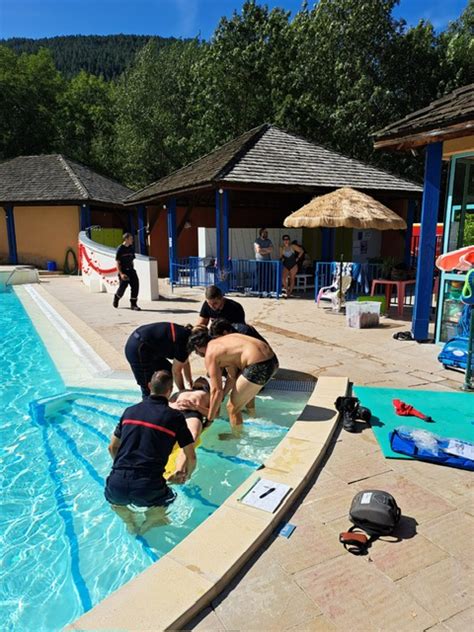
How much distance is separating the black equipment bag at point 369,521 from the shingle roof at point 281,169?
1105 cm

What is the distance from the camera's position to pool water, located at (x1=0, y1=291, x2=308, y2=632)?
10.4 ft

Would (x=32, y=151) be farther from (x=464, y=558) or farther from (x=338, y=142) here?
(x=464, y=558)

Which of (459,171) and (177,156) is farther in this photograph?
(177,156)

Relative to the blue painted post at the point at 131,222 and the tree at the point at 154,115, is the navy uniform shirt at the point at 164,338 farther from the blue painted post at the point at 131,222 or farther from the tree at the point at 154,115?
the tree at the point at 154,115

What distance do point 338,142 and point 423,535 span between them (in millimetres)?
24977

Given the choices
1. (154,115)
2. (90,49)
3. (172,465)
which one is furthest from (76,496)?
(90,49)

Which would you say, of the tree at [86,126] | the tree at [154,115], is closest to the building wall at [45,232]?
the tree at [154,115]

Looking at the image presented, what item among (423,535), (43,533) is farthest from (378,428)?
(43,533)

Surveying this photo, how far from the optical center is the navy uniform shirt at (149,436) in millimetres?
3273

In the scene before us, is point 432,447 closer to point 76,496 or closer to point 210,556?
point 210,556

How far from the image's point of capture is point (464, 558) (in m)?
2.71

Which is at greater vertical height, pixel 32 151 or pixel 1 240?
pixel 32 151

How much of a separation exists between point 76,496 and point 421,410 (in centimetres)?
360

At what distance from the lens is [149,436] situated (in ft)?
10.7
